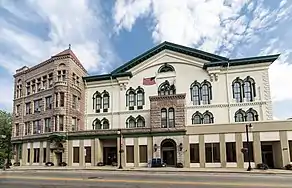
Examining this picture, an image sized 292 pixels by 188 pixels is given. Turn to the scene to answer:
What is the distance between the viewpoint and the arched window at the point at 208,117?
127 ft

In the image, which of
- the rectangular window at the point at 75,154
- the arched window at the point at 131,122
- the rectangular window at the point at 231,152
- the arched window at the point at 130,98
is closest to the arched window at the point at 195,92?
the rectangular window at the point at 231,152

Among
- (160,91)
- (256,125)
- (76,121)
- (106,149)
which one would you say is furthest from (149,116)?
(256,125)

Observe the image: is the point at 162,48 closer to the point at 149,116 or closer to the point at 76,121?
the point at 149,116

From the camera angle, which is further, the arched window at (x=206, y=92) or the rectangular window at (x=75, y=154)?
the rectangular window at (x=75, y=154)

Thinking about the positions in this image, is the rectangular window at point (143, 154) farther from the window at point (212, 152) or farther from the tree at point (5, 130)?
the tree at point (5, 130)

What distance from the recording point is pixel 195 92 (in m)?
40.2

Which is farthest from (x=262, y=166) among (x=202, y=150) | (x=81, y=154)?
(x=81, y=154)

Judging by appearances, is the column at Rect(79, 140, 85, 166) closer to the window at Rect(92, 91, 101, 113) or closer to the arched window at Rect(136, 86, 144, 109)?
the window at Rect(92, 91, 101, 113)

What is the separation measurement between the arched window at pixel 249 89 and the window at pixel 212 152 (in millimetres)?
8226

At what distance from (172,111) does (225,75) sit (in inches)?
357

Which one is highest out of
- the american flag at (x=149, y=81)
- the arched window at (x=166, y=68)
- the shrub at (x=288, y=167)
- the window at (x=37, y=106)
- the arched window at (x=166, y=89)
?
the arched window at (x=166, y=68)

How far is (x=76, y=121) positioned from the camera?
4400cm

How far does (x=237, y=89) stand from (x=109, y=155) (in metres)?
19.7

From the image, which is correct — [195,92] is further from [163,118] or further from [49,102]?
[49,102]
